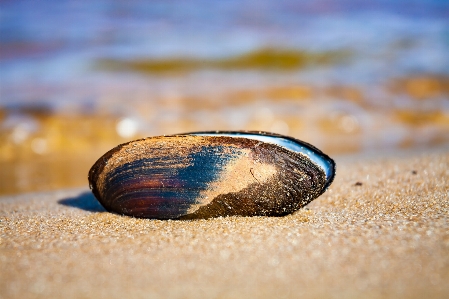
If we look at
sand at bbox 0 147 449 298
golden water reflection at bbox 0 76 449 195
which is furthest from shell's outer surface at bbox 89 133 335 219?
golden water reflection at bbox 0 76 449 195

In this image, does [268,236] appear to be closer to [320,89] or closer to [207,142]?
[207,142]

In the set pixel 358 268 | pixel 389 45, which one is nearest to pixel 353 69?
pixel 389 45

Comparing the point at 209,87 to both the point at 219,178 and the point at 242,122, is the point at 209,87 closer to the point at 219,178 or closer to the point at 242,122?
the point at 242,122

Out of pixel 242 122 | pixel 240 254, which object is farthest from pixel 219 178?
pixel 242 122

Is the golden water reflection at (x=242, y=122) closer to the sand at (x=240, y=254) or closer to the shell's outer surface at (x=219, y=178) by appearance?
the shell's outer surface at (x=219, y=178)

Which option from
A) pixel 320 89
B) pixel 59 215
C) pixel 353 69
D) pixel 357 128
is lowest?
pixel 59 215

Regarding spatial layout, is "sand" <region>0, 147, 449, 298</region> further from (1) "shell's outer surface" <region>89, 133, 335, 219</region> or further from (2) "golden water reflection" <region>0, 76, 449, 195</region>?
(2) "golden water reflection" <region>0, 76, 449, 195</region>
